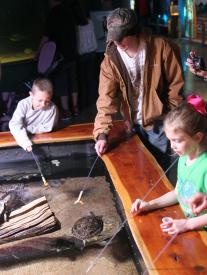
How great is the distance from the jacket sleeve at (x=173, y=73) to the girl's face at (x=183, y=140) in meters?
1.06

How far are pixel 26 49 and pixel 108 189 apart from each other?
4.56 meters

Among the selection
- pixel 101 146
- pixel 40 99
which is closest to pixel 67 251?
pixel 101 146

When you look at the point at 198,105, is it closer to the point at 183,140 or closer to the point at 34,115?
the point at 183,140

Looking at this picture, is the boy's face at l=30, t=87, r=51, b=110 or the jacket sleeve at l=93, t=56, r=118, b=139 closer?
the jacket sleeve at l=93, t=56, r=118, b=139

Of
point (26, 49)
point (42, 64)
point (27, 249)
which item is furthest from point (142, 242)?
point (26, 49)

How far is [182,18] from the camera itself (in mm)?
6559

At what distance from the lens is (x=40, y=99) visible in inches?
148

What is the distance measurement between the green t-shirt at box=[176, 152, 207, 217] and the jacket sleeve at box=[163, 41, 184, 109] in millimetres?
985

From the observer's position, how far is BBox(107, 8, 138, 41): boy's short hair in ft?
9.09

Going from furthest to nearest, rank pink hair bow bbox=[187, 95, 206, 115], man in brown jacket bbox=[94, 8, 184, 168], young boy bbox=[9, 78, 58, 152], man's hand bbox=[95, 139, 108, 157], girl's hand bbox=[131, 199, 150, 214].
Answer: young boy bbox=[9, 78, 58, 152] < man's hand bbox=[95, 139, 108, 157] < man in brown jacket bbox=[94, 8, 184, 168] < girl's hand bbox=[131, 199, 150, 214] < pink hair bow bbox=[187, 95, 206, 115]

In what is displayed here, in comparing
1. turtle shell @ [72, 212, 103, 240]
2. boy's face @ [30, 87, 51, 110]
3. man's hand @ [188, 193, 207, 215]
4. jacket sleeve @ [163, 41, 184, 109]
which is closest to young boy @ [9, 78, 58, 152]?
boy's face @ [30, 87, 51, 110]

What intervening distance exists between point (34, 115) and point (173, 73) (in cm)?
159

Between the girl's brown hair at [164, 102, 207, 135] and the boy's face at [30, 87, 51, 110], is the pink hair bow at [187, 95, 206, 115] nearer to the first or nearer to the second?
the girl's brown hair at [164, 102, 207, 135]

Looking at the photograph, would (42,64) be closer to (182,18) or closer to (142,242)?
(182,18)
